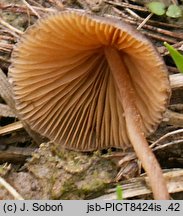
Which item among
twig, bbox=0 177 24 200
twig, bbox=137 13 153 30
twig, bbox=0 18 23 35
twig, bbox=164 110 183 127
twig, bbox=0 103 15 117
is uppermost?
twig, bbox=137 13 153 30

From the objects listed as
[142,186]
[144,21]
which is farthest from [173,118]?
[144,21]

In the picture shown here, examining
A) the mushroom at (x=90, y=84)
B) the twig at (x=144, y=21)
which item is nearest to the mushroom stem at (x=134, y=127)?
the mushroom at (x=90, y=84)

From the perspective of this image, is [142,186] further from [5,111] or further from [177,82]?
[5,111]

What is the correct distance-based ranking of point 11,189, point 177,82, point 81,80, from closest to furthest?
point 11,189
point 177,82
point 81,80

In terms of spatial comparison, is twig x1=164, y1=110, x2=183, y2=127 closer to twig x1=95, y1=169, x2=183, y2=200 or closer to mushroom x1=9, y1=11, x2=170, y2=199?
mushroom x1=9, y1=11, x2=170, y2=199

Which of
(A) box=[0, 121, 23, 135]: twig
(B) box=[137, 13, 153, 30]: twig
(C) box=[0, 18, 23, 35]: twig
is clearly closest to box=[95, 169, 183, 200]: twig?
(A) box=[0, 121, 23, 135]: twig

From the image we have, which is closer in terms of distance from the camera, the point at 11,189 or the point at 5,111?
the point at 11,189

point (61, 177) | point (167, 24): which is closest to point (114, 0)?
point (167, 24)
